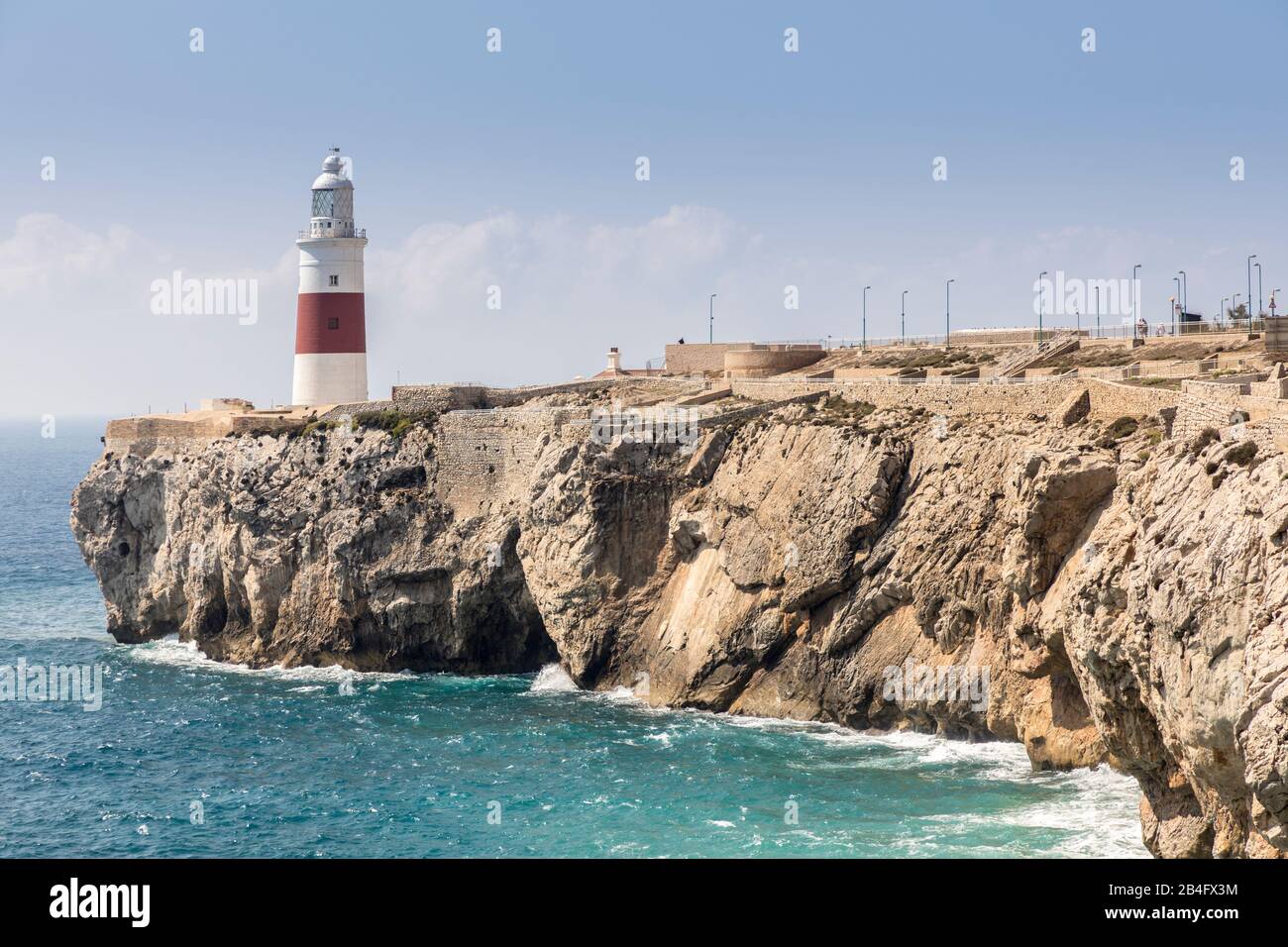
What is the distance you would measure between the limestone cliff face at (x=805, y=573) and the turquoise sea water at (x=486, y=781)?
1.66 metres

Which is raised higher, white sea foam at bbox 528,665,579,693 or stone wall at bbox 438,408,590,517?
stone wall at bbox 438,408,590,517

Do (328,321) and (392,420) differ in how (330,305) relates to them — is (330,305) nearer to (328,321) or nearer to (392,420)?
(328,321)

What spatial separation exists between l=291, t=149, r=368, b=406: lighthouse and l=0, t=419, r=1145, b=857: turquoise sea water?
1730 cm

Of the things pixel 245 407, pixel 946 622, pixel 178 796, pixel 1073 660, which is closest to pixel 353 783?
pixel 178 796

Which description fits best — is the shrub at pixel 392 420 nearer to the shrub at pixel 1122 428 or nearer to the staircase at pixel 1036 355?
the staircase at pixel 1036 355

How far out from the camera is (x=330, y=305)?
67.2m

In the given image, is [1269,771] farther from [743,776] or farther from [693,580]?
[693,580]

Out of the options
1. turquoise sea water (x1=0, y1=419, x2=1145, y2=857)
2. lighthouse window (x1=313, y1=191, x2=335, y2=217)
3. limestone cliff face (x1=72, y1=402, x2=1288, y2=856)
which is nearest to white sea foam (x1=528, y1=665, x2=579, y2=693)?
turquoise sea water (x1=0, y1=419, x2=1145, y2=857)

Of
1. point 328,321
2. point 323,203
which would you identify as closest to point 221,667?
point 328,321

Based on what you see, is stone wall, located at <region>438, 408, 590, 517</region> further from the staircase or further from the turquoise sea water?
the staircase

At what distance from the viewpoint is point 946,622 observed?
4141 cm

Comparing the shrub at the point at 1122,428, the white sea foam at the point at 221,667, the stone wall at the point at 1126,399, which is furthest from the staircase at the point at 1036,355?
the white sea foam at the point at 221,667

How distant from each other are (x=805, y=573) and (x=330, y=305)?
3082 cm

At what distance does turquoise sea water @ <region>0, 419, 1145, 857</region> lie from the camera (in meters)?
34.0
